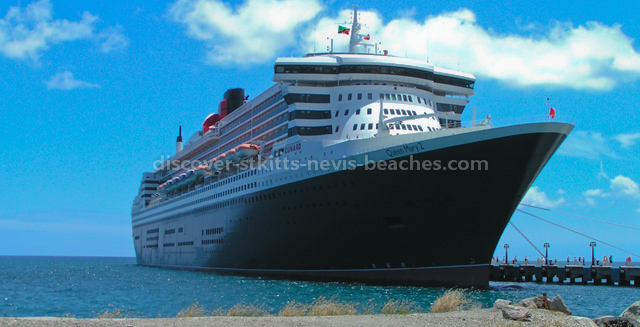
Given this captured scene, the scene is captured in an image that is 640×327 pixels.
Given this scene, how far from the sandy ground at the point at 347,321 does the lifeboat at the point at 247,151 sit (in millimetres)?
20802

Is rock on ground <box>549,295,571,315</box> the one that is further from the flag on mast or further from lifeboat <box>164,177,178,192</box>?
lifeboat <box>164,177,178,192</box>

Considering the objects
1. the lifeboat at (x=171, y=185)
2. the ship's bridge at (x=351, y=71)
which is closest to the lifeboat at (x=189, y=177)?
the lifeboat at (x=171, y=185)

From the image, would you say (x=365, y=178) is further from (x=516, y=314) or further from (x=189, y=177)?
(x=189, y=177)

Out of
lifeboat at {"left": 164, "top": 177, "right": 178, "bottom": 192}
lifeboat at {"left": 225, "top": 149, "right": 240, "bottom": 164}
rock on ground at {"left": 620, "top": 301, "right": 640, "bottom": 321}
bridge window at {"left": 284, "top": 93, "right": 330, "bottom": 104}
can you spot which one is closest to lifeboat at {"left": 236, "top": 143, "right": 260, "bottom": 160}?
lifeboat at {"left": 225, "top": 149, "right": 240, "bottom": 164}

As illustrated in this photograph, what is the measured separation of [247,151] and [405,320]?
854 inches

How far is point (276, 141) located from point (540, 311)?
1986cm

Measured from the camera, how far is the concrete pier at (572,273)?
34.6 m

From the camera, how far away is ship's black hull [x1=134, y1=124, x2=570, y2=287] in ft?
71.7

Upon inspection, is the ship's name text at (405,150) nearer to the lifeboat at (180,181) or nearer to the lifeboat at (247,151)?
the lifeboat at (247,151)

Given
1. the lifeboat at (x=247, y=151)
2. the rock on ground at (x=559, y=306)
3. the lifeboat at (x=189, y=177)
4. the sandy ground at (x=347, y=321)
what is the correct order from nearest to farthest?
1. the sandy ground at (x=347, y=321)
2. the rock on ground at (x=559, y=306)
3. the lifeboat at (x=247, y=151)
4. the lifeboat at (x=189, y=177)

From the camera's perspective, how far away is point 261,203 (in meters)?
30.4

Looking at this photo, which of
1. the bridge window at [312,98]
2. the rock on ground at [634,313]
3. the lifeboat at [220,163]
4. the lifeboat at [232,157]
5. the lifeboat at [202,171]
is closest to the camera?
the rock on ground at [634,313]

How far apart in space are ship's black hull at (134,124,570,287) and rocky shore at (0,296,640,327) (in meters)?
7.98

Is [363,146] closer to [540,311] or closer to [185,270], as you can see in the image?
[540,311]
